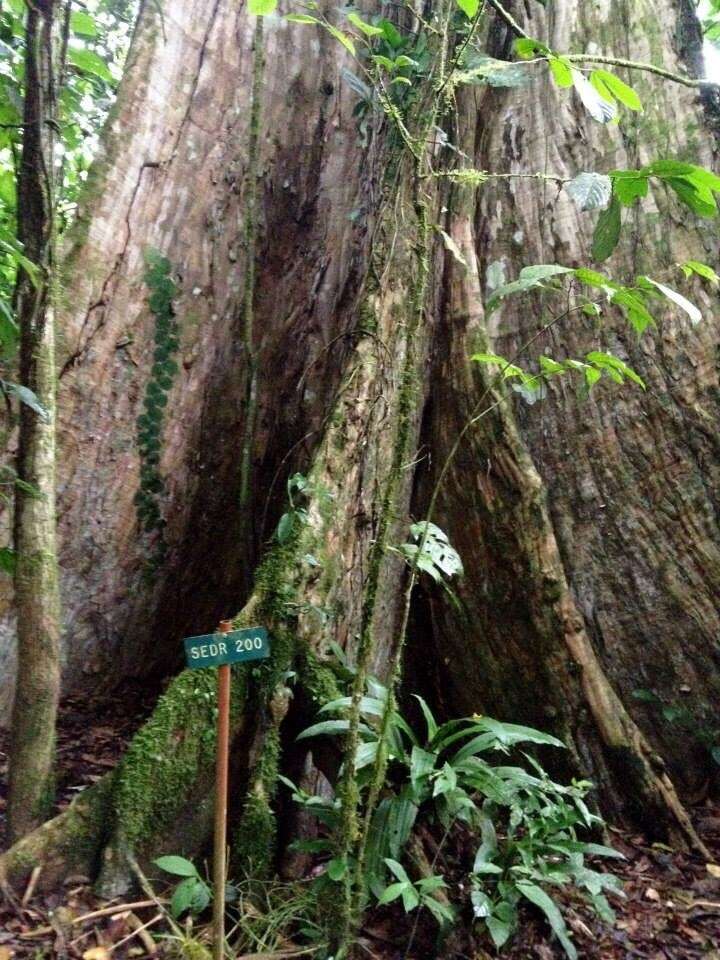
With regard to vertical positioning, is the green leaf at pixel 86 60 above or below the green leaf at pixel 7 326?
above

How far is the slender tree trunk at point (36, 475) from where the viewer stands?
2.33 meters

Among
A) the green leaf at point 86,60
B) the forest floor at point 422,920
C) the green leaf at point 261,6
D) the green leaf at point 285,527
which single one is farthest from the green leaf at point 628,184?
the green leaf at point 86,60

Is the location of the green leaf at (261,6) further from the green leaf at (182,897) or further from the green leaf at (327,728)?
the green leaf at (182,897)

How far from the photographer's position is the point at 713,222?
3738 mm

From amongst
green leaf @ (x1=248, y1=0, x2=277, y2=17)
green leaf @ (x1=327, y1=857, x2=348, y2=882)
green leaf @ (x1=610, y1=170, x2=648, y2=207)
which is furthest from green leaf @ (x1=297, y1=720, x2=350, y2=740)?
green leaf @ (x1=248, y1=0, x2=277, y2=17)

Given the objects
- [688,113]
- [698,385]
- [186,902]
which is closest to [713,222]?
[688,113]

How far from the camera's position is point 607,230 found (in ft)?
6.59

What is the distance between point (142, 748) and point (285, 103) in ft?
11.8

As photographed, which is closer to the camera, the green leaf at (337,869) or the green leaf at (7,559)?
the green leaf at (337,869)

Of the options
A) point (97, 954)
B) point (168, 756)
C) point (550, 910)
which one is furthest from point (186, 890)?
point (550, 910)

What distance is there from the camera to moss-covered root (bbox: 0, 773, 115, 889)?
2.22m

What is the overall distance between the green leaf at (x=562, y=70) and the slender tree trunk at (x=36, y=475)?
1.55 metres

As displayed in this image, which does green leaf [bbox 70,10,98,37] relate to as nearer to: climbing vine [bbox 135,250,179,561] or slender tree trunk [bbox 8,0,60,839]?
slender tree trunk [bbox 8,0,60,839]

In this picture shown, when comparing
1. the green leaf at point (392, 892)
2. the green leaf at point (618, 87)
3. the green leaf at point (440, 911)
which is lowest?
the green leaf at point (440, 911)
